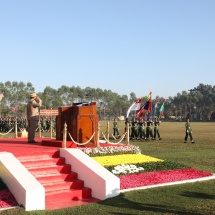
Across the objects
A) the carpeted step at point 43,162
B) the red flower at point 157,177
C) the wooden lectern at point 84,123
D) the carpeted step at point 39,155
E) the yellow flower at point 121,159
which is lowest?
the red flower at point 157,177

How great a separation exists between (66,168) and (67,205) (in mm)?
1797

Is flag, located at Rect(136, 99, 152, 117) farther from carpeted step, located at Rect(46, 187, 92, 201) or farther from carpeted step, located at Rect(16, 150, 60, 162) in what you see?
carpeted step, located at Rect(46, 187, 92, 201)

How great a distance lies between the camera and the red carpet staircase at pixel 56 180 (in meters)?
7.58

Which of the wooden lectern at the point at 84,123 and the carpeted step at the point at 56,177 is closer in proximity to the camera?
the carpeted step at the point at 56,177

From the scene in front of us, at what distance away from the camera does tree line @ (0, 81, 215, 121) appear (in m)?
81.0

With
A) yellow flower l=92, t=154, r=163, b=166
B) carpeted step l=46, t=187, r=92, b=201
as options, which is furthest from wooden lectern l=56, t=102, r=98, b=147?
carpeted step l=46, t=187, r=92, b=201

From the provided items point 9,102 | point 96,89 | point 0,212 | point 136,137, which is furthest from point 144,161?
point 96,89

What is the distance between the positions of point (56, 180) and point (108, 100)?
115 meters

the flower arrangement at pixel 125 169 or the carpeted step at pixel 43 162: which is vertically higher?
the carpeted step at pixel 43 162

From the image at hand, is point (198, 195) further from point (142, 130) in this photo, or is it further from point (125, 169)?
point (142, 130)

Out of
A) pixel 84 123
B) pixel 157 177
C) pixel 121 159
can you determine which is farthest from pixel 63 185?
pixel 84 123

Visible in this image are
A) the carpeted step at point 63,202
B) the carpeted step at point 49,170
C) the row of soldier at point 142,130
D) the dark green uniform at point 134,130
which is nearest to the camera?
the carpeted step at point 63,202

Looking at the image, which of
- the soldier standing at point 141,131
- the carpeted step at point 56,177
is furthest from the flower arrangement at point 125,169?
the soldier standing at point 141,131

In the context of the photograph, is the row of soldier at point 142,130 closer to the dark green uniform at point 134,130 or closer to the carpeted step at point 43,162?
the dark green uniform at point 134,130
